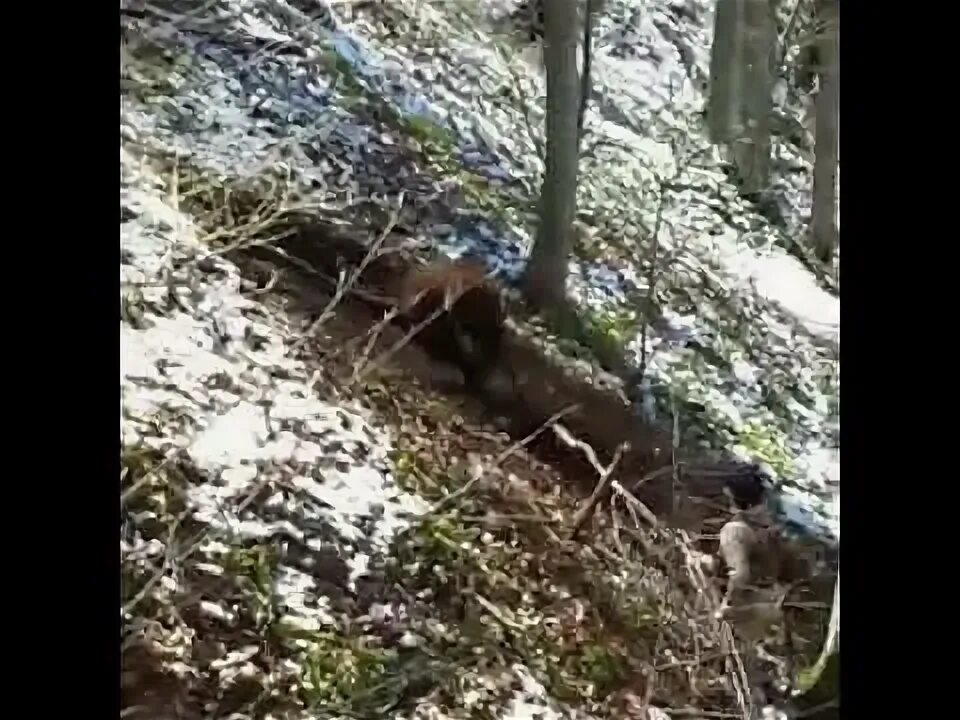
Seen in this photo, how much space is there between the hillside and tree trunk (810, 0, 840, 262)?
0.08ft

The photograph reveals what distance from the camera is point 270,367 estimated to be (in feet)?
4.05

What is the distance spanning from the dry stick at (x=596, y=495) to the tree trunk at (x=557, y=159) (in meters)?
0.19

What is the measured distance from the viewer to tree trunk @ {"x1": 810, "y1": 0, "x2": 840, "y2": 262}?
4.12 feet

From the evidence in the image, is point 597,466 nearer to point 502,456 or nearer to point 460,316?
point 502,456

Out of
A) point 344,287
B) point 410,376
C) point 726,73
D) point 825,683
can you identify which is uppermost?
point 726,73

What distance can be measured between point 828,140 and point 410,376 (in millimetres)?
578

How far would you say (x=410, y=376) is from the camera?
124cm

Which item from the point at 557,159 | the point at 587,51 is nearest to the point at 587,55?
the point at 587,51

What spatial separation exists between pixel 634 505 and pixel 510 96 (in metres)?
0.51

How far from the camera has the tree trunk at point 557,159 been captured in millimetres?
1260

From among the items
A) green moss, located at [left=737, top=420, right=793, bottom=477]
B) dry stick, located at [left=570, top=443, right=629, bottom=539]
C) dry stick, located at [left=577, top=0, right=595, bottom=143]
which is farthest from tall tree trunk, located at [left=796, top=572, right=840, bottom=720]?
dry stick, located at [left=577, top=0, right=595, bottom=143]

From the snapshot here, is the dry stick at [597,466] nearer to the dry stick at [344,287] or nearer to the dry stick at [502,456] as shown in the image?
the dry stick at [502,456]

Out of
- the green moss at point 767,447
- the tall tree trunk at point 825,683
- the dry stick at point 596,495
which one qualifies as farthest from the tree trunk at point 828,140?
the tall tree trunk at point 825,683
